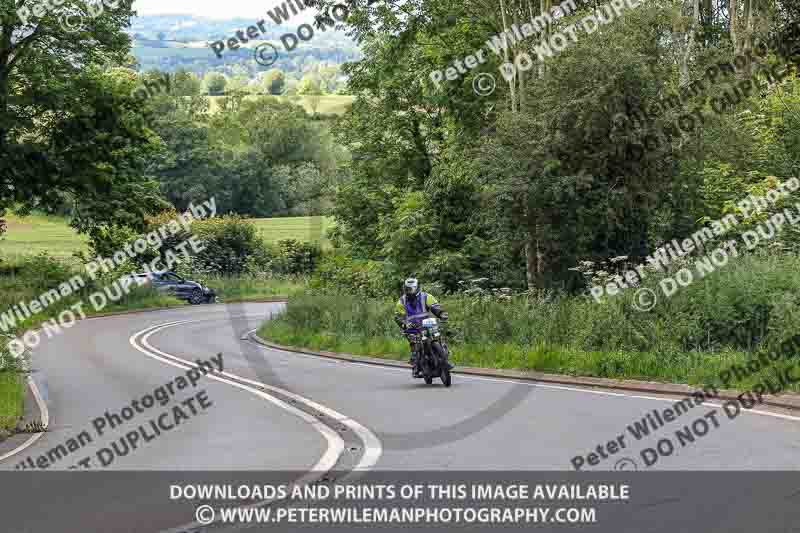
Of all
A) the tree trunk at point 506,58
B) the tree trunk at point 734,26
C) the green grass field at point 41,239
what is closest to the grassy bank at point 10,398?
the tree trunk at point 506,58

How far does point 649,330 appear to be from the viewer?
1883cm

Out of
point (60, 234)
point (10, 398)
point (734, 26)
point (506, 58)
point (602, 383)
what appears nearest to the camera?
point (602, 383)

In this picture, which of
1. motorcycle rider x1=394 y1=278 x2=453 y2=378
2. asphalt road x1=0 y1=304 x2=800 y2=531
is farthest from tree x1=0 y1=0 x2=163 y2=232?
motorcycle rider x1=394 y1=278 x2=453 y2=378

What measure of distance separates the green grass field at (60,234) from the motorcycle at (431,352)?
52638 mm

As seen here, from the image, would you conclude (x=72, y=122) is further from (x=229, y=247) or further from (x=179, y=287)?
(x=229, y=247)

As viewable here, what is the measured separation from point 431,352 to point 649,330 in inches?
157

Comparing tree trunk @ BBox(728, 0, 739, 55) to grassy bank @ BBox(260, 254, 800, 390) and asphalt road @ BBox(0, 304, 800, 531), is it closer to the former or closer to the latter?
grassy bank @ BBox(260, 254, 800, 390)

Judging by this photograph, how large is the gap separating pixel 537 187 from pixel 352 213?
67.3ft

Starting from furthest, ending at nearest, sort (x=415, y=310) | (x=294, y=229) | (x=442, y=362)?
(x=294, y=229) → (x=415, y=310) → (x=442, y=362)

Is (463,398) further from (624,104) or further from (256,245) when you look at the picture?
(256,245)

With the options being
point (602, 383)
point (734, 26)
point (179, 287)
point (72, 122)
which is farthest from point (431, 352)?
point (179, 287)

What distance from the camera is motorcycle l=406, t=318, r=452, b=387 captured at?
17.9 meters

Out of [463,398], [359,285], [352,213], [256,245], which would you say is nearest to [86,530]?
[463,398]

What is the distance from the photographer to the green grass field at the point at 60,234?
74.2 metres
